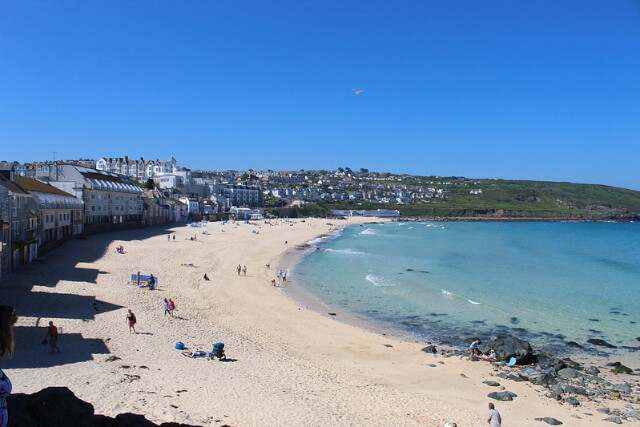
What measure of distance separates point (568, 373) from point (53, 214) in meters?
31.0

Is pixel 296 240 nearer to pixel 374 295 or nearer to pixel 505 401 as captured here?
pixel 374 295

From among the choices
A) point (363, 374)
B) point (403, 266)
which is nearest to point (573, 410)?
point (363, 374)

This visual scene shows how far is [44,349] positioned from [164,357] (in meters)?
3.03

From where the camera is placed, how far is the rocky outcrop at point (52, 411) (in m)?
4.55

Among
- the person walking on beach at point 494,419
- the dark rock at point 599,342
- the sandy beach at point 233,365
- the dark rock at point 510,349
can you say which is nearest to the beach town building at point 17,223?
Result: the sandy beach at point 233,365

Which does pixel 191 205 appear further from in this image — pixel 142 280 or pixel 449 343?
pixel 449 343

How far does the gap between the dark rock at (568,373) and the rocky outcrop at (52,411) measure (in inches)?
525

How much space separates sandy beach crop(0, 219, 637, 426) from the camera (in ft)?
29.8

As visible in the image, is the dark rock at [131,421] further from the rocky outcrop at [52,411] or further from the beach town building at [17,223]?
the beach town building at [17,223]

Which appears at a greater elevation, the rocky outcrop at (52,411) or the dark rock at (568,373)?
the rocky outcrop at (52,411)

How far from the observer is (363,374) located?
13000 millimetres

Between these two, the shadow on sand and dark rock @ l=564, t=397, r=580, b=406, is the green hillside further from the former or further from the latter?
dark rock @ l=564, t=397, r=580, b=406

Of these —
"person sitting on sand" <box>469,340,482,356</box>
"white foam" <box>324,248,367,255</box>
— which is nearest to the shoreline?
"person sitting on sand" <box>469,340,482,356</box>

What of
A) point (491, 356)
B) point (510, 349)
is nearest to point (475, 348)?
point (491, 356)
